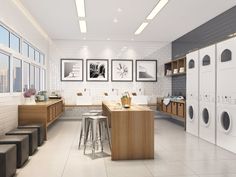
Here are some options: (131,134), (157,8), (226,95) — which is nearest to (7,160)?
(131,134)

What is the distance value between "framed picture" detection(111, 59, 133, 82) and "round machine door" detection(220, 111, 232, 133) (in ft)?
17.1

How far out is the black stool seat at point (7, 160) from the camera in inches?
122

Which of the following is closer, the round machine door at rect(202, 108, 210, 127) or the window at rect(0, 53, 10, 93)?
the window at rect(0, 53, 10, 93)

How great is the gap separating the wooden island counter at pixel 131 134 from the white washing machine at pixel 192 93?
262 centimetres

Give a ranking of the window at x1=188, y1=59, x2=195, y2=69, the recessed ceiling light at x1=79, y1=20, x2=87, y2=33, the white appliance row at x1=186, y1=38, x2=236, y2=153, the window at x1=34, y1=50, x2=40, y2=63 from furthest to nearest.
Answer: the window at x1=34, y1=50, x2=40, y2=63
the recessed ceiling light at x1=79, y1=20, x2=87, y2=33
the window at x1=188, y1=59, x2=195, y2=69
the white appliance row at x1=186, y1=38, x2=236, y2=153

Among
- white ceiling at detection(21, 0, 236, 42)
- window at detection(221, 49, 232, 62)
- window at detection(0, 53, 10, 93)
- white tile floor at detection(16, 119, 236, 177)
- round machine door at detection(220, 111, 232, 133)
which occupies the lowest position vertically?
white tile floor at detection(16, 119, 236, 177)

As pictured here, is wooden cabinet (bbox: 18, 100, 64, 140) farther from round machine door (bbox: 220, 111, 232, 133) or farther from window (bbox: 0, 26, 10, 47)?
round machine door (bbox: 220, 111, 232, 133)

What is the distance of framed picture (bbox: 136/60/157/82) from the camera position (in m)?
10.2

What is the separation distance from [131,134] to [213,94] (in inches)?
95.2

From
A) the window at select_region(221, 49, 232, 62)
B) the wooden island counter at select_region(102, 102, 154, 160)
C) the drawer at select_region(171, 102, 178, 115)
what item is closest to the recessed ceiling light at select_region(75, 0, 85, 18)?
the wooden island counter at select_region(102, 102, 154, 160)

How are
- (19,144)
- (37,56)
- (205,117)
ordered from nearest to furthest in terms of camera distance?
1. (19,144)
2. (205,117)
3. (37,56)

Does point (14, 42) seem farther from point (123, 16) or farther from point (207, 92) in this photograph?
point (207, 92)

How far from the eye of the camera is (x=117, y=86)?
1008 cm

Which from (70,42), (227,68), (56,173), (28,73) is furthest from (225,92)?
(70,42)
